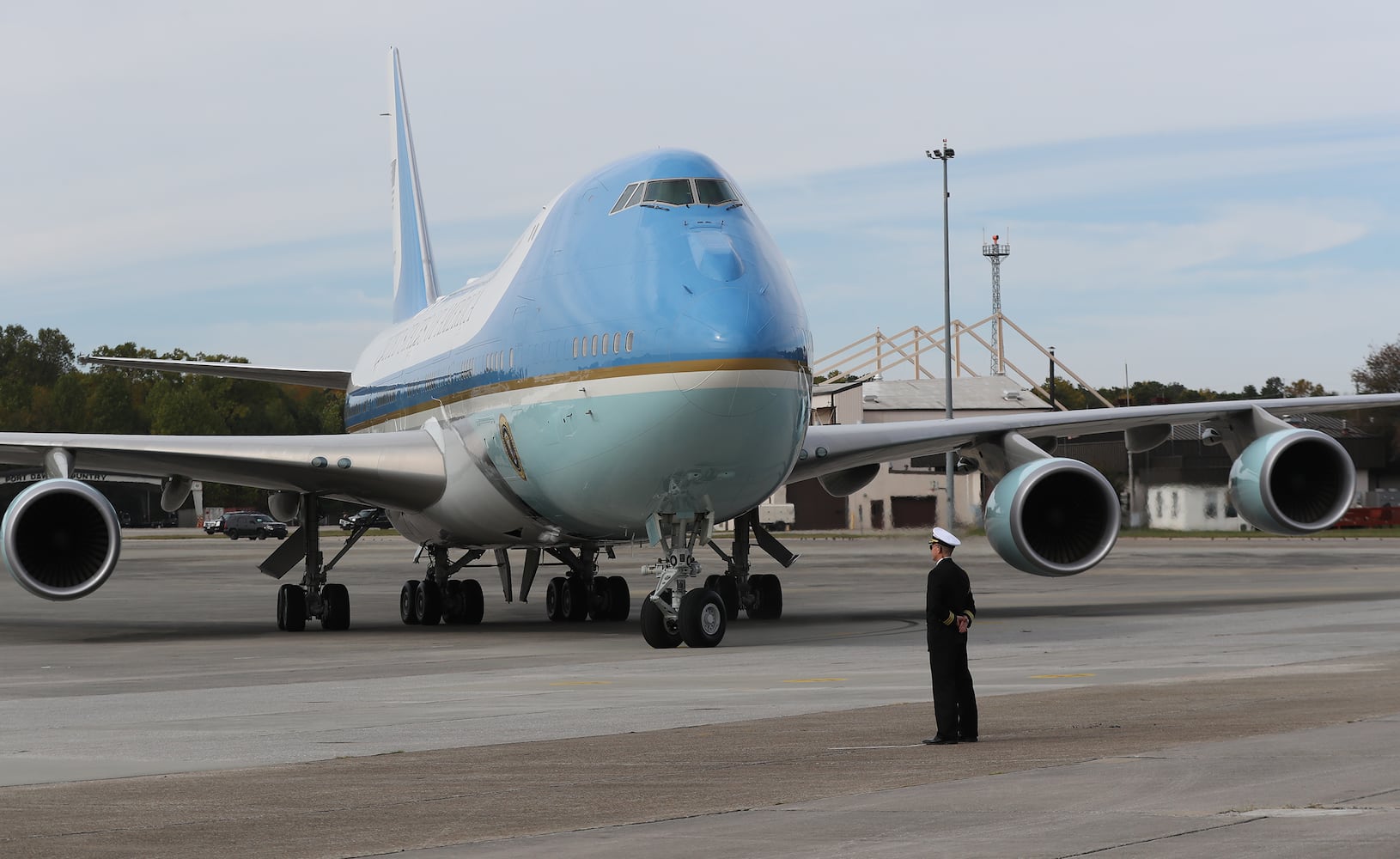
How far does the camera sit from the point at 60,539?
20.9 m

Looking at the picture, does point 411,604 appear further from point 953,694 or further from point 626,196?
point 953,694

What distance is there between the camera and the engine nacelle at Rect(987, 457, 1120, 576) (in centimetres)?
2131

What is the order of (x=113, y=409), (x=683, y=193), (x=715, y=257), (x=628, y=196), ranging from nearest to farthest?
(x=715, y=257)
(x=683, y=193)
(x=628, y=196)
(x=113, y=409)

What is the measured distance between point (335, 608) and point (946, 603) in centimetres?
1495

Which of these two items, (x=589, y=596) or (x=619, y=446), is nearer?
(x=619, y=446)

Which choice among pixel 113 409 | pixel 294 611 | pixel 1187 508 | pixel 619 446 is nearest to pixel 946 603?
pixel 619 446

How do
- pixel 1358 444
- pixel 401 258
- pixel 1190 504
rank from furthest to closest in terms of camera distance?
pixel 1358 444, pixel 1190 504, pixel 401 258

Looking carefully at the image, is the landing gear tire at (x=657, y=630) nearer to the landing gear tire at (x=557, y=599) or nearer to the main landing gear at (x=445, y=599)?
the landing gear tire at (x=557, y=599)

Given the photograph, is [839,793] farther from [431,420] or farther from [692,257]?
[431,420]

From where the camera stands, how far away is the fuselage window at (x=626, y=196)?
1883 centimetres

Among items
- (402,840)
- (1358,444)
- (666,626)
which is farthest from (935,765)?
(1358,444)

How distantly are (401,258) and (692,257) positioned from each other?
723 inches

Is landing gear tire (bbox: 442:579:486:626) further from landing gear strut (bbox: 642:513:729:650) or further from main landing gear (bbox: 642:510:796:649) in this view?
landing gear strut (bbox: 642:513:729:650)

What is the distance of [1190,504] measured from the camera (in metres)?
52.9
